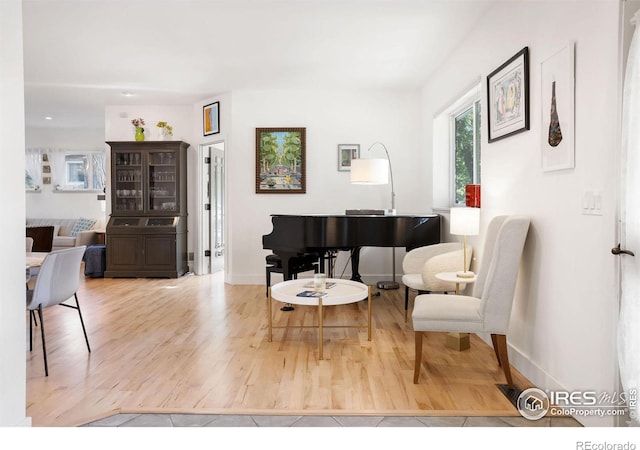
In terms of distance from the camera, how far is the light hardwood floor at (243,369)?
2617mm

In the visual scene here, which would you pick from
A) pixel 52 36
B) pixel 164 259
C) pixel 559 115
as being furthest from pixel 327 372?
pixel 164 259

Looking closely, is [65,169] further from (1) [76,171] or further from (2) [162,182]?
(2) [162,182]

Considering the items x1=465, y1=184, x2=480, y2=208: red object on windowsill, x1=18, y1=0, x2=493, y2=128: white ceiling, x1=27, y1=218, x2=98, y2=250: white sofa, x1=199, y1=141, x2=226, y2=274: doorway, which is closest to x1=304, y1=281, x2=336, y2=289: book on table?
x1=465, y1=184, x2=480, y2=208: red object on windowsill

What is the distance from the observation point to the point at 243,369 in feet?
10.5

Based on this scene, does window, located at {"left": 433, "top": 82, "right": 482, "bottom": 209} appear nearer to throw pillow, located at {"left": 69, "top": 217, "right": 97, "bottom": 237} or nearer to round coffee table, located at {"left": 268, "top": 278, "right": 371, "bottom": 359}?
round coffee table, located at {"left": 268, "top": 278, "right": 371, "bottom": 359}

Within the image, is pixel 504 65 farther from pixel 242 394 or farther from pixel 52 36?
pixel 52 36

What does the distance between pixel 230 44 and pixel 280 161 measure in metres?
2.14

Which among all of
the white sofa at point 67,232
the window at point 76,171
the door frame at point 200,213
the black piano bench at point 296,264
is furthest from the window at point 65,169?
the black piano bench at point 296,264

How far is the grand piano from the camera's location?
4.86 metres

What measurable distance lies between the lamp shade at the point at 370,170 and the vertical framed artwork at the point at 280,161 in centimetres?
141

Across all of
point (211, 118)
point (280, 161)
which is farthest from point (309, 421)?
point (211, 118)

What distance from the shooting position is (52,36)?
4453 millimetres

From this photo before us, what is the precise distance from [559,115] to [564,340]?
1245mm

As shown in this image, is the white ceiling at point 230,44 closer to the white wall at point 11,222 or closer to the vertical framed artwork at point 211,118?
the vertical framed artwork at point 211,118
